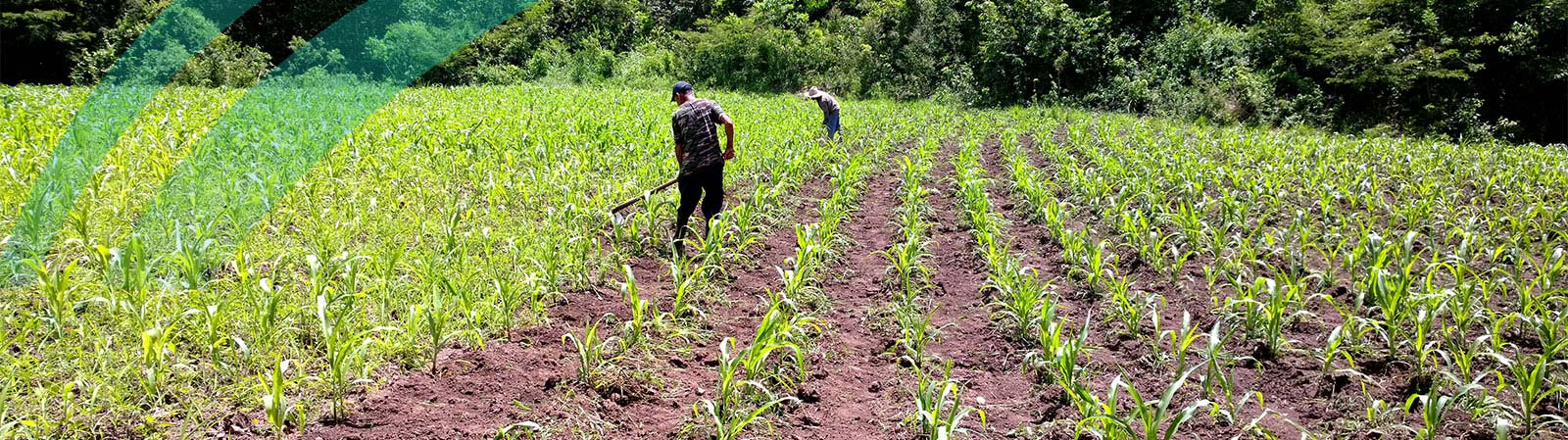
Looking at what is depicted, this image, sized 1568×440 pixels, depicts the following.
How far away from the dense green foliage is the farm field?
1363 cm

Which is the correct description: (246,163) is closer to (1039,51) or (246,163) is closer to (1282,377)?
(1282,377)

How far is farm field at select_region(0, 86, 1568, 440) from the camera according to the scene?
279 centimetres

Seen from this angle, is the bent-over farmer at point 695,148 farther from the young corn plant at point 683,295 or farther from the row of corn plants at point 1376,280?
the row of corn plants at point 1376,280

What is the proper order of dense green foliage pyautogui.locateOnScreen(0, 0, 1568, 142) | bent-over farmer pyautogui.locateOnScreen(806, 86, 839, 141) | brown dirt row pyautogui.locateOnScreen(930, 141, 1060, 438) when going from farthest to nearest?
dense green foliage pyautogui.locateOnScreen(0, 0, 1568, 142)
bent-over farmer pyautogui.locateOnScreen(806, 86, 839, 141)
brown dirt row pyautogui.locateOnScreen(930, 141, 1060, 438)

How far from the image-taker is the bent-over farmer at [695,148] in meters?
5.38

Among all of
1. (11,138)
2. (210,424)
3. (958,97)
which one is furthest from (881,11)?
(210,424)

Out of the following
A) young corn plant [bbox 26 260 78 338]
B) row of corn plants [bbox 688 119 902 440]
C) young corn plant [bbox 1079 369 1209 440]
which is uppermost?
young corn plant [bbox 26 260 78 338]

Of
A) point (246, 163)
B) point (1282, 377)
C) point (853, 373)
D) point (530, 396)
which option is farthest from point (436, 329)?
point (246, 163)

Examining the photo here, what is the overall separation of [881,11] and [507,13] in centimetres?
1643

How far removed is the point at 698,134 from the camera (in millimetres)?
5383

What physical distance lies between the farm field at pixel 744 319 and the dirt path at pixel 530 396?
0.01 metres

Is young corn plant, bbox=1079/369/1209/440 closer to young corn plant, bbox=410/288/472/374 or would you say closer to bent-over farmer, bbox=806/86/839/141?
young corn plant, bbox=410/288/472/374

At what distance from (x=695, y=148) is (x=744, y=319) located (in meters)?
1.66

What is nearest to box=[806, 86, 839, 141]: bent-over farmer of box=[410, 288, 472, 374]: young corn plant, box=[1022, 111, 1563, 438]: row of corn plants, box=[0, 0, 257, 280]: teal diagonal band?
box=[1022, 111, 1563, 438]: row of corn plants
